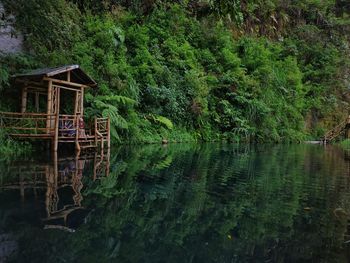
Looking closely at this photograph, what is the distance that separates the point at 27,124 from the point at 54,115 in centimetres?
129

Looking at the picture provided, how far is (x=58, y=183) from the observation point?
8.28 meters

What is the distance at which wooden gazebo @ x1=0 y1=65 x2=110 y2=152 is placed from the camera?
14.3 meters

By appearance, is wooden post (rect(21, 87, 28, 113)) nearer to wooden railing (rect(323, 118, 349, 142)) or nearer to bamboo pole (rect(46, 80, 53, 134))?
bamboo pole (rect(46, 80, 53, 134))

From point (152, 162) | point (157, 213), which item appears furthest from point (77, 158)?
point (157, 213)

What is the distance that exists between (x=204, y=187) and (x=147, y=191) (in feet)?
4.76

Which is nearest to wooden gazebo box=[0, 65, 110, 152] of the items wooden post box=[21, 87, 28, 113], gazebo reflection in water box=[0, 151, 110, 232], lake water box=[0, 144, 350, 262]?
wooden post box=[21, 87, 28, 113]

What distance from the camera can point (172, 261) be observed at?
4.43 metres

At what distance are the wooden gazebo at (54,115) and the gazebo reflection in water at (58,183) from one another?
2.06m

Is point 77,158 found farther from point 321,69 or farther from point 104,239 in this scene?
point 321,69

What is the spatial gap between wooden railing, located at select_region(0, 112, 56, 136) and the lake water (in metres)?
3.53

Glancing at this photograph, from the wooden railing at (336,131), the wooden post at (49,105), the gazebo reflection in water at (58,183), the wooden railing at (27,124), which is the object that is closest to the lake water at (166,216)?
the gazebo reflection in water at (58,183)

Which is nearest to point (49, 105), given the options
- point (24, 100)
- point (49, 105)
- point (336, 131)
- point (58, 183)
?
point (49, 105)

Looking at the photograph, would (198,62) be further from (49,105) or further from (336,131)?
(49,105)

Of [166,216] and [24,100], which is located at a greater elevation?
[24,100]
